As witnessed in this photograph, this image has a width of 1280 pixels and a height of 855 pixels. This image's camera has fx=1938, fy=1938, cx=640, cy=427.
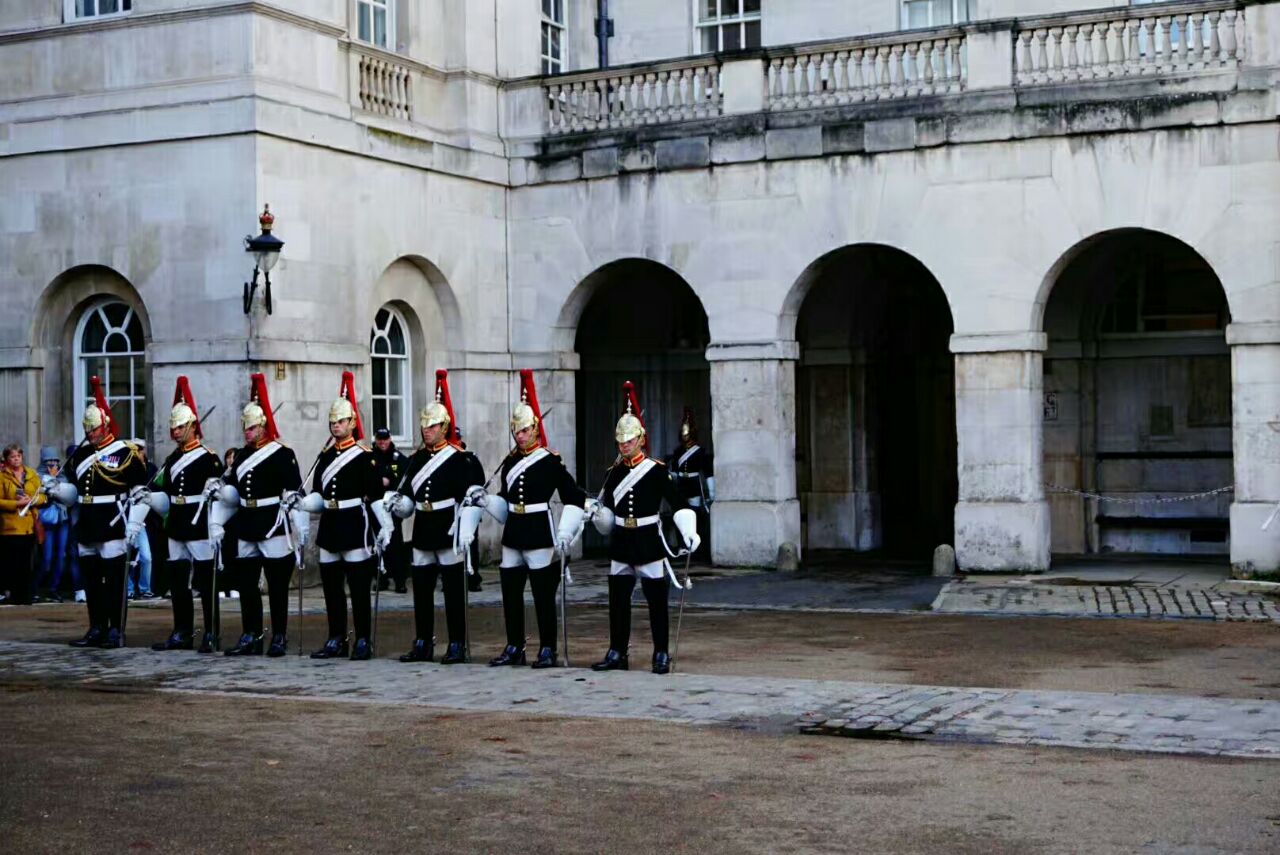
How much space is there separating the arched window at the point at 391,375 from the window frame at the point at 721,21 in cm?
543

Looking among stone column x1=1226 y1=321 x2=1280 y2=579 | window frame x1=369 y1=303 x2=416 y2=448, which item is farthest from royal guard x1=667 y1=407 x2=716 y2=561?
stone column x1=1226 y1=321 x2=1280 y2=579

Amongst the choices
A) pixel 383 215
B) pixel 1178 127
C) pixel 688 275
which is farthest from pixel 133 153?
pixel 1178 127

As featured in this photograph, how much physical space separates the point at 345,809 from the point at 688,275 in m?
13.7

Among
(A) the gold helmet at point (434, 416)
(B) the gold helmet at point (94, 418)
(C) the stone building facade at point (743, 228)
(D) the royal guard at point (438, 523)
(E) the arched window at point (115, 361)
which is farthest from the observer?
(E) the arched window at point (115, 361)

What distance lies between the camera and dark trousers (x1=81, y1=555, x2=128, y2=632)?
14102mm

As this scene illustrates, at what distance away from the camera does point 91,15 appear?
19281 mm

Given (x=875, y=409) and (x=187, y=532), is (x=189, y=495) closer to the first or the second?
(x=187, y=532)

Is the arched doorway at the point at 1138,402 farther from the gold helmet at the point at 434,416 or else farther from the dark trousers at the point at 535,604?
the dark trousers at the point at 535,604

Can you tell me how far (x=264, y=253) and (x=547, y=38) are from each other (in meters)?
6.89

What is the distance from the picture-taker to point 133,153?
18812 millimetres

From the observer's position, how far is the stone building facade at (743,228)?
18578mm

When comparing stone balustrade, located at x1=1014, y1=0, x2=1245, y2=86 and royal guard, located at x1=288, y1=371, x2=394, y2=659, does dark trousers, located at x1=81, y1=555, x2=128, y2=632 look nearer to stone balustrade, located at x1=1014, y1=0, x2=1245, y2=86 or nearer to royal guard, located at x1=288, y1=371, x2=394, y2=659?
royal guard, located at x1=288, y1=371, x2=394, y2=659

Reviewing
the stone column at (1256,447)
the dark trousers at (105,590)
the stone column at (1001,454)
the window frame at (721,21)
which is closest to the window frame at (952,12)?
the window frame at (721,21)

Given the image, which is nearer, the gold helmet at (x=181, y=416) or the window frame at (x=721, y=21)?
the gold helmet at (x=181, y=416)
